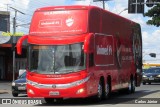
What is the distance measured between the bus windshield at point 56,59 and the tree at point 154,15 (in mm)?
10481

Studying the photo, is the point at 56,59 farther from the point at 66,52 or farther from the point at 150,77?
the point at 150,77

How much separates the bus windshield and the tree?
10.5m

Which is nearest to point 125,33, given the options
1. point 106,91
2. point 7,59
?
point 106,91

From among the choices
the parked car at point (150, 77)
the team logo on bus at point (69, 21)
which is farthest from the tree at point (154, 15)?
the parked car at point (150, 77)

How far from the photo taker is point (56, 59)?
712 inches

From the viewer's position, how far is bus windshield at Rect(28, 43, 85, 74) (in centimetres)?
1788

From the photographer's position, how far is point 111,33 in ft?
70.0

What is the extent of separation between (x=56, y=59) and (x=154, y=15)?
1170 centimetres

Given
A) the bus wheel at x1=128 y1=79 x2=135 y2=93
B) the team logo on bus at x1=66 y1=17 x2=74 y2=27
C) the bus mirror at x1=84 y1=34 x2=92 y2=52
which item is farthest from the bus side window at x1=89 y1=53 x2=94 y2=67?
the bus wheel at x1=128 y1=79 x2=135 y2=93

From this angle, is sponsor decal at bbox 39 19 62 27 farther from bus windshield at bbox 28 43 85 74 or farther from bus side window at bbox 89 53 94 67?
bus side window at bbox 89 53 94 67

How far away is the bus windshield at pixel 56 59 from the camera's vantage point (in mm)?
17875

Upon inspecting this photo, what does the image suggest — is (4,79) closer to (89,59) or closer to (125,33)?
(125,33)

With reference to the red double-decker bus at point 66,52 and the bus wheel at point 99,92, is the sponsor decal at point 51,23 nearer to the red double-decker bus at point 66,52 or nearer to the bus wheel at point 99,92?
the red double-decker bus at point 66,52

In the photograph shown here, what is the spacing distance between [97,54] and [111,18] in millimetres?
2990
